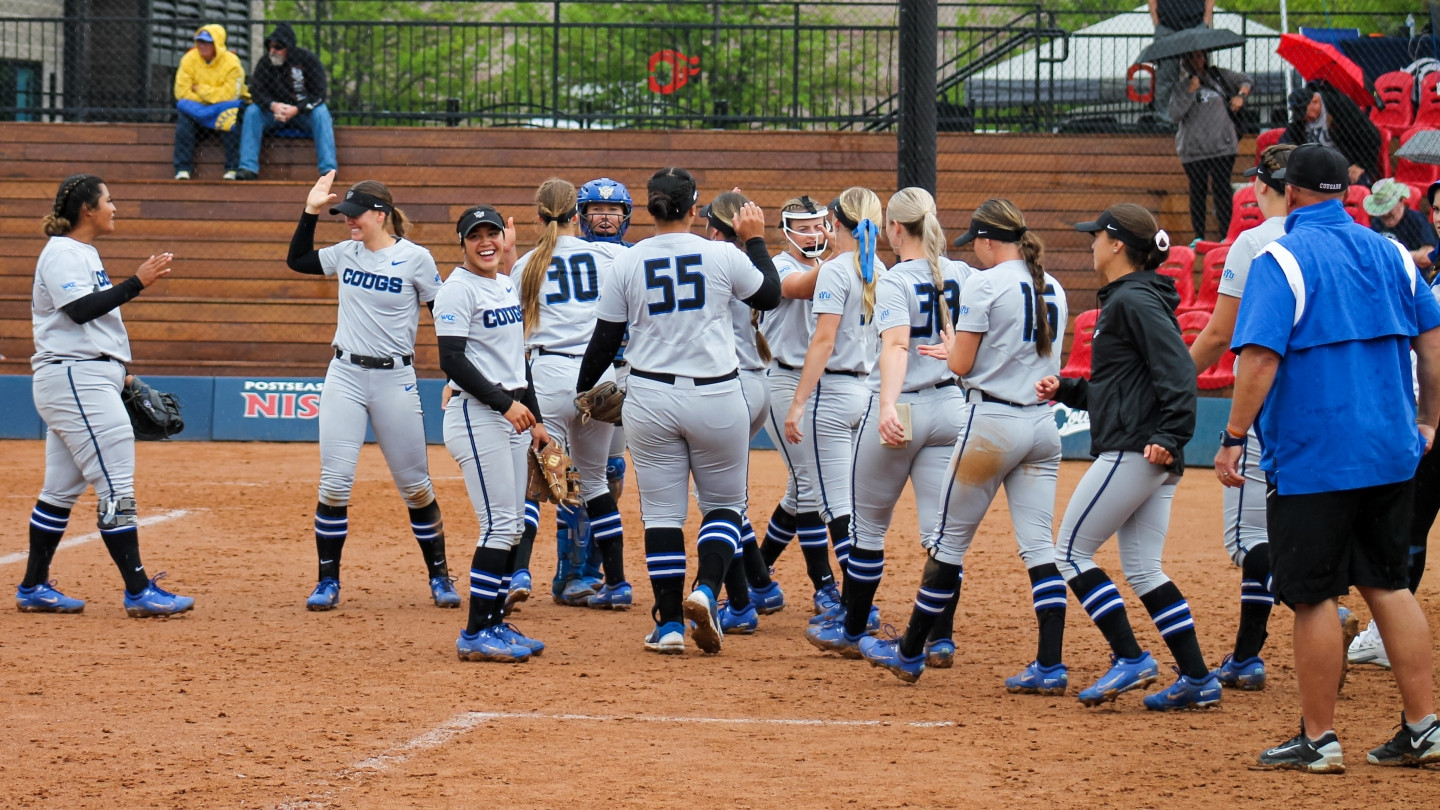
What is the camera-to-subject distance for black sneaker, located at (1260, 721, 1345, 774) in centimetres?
448

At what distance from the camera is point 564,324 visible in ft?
23.8

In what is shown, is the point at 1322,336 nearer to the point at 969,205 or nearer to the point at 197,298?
the point at 969,205

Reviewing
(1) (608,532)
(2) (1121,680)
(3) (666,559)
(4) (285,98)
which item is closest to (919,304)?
(3) (666,559)

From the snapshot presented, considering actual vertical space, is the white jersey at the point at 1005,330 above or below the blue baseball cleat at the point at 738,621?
above

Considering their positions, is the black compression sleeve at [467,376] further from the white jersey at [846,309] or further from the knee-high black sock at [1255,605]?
the knee-high black sock at [1255,605]

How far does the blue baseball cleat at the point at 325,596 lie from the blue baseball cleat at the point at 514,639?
1.51 meters

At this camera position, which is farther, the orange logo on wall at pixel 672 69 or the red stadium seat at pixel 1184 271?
the orange logo on wall at pixel 672 69

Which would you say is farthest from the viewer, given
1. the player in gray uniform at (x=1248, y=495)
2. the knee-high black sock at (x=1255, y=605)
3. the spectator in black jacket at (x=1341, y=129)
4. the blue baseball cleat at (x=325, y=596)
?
the spectator in black jacket at (x=1341, y=129)

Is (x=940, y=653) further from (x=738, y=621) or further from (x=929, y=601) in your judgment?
(x=738, y=621)

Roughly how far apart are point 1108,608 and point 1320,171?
1.75 meters

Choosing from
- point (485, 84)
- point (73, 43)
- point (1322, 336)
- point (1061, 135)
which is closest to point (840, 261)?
point (1322, 336)

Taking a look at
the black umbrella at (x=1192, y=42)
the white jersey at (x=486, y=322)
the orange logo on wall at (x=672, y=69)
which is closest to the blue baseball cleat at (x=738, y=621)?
the white jersey at (x=486, y=322)

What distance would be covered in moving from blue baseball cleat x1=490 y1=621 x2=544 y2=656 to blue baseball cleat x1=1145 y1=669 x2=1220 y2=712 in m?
2.49

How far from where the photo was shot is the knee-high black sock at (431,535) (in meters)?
7.43
